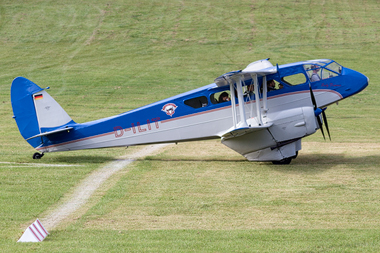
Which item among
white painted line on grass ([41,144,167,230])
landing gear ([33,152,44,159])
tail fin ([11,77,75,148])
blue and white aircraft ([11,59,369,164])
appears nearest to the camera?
white painted line on grass ([41,144,167,230])

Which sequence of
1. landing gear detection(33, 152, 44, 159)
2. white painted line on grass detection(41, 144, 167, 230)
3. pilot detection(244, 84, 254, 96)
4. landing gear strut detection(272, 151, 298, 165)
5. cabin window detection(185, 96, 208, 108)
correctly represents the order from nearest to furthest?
white painted line on grass detection(41, 144, 167, 230) < pilot detection(244, 84, 254, 96) < landing gear strut detection(272, 151, 298, 165) < cabin window detection(185, 96, 208, 108) < landing gear detection(33, 152, 44, 159)

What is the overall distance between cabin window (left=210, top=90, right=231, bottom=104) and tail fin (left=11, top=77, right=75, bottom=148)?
5.81 m

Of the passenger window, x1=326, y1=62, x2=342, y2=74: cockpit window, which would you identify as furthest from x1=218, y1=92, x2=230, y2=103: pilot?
x1=326, y1=62, x2=342, y2=74: cockpit window

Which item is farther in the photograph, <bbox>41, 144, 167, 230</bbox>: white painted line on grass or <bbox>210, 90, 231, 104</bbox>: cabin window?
<bbox>210, 90, 231, 104</bbox>: cabin window

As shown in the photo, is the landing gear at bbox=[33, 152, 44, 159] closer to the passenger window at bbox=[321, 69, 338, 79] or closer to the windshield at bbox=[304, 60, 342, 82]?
the windshield at bbox=[304, 60, 342, 82]

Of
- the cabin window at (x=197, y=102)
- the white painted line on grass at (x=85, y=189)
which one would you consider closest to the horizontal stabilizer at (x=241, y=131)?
the cabin window at (x=197, y=102)

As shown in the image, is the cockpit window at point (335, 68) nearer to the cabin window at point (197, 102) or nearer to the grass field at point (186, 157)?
the grass field at point (186, 157)

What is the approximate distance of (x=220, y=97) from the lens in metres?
16.0

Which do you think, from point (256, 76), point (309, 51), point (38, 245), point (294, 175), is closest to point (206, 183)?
point (294, 175)

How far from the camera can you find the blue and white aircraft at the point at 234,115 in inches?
597

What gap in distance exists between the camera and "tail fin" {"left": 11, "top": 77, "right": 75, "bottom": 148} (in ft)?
54.1

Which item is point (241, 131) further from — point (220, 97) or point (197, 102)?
point (197, 102)

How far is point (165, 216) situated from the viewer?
431 inches

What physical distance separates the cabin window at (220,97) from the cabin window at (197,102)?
29 cm
